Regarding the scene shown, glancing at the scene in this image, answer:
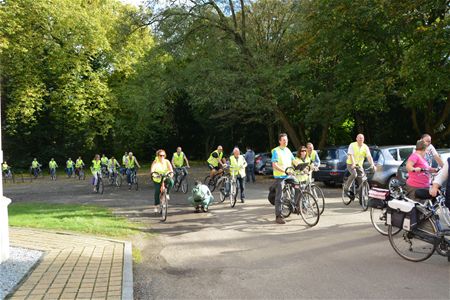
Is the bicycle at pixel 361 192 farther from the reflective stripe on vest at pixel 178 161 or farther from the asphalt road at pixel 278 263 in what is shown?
the reflective stripe on vest at pixel 178 161

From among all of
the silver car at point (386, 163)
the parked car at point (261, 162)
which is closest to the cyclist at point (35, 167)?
the parked car at point (261, 162)

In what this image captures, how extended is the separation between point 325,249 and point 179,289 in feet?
9.05

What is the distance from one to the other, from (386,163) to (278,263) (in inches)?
367

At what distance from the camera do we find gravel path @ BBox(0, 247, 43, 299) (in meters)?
5.20

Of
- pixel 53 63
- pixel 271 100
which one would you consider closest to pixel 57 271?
pixel 271 100

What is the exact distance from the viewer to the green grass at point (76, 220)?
29.9 feet

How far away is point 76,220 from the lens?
10289mm

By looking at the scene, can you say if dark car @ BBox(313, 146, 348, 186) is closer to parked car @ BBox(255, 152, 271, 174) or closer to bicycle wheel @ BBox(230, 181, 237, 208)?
bicycle wheel @ BBox(230, 181, 237, 208)

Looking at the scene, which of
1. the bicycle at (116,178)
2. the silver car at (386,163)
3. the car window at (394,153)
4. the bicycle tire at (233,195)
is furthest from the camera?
the bicycle at (116,178)

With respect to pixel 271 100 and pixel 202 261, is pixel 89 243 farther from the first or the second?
pixel 271 100

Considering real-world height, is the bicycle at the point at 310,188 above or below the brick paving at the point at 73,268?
above

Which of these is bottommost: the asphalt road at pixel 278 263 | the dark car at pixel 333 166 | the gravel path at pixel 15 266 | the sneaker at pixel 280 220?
the asphalt road at pixel 278 263

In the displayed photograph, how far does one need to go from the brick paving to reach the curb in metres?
0.05

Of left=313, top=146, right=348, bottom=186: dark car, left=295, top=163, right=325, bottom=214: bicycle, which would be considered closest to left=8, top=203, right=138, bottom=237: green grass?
left=295, top=163, right=325, bottom=214: bicycle
